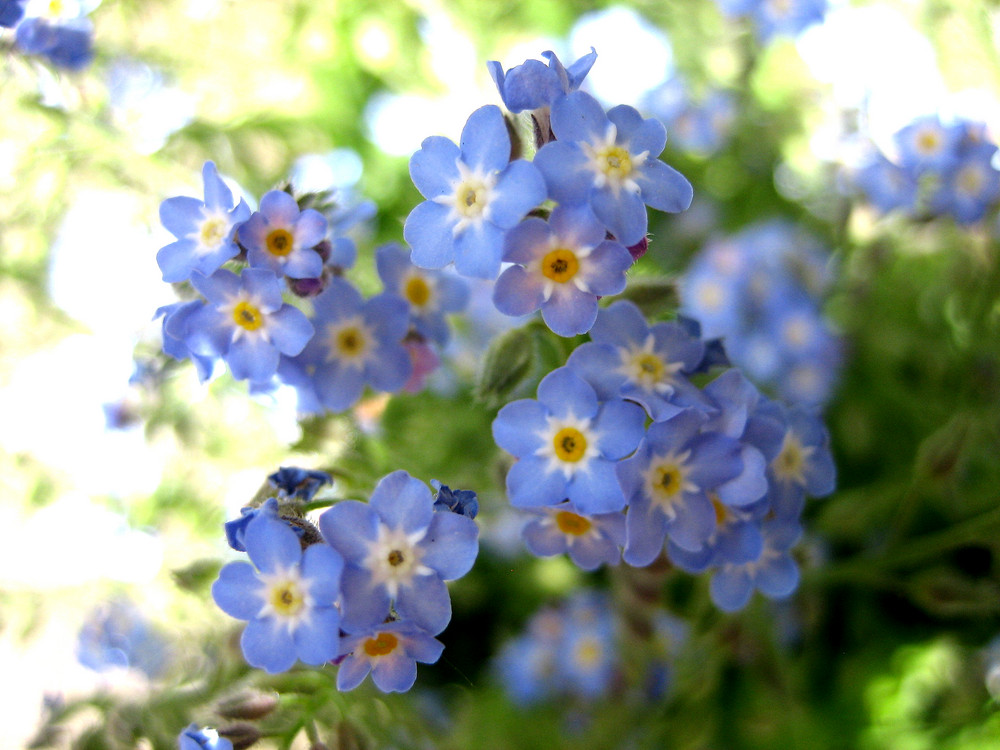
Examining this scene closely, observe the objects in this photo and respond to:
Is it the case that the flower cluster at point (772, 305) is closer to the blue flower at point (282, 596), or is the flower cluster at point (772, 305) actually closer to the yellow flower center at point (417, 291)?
the yellow flower center at point (417, 291)

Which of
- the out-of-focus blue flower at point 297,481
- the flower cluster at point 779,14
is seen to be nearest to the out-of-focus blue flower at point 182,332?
the out-of-focus blue flower at point 297,481

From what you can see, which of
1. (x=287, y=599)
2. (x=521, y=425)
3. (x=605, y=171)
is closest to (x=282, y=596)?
(x=287, y=599)

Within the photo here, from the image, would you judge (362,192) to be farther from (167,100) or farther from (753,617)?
(753,617)

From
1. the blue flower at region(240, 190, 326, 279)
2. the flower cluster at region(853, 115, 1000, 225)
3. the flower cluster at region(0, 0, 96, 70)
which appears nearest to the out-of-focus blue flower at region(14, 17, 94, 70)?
the flower cluster at region(0, 0, 96, 70)

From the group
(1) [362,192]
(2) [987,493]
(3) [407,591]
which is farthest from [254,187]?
(2) [987,493]

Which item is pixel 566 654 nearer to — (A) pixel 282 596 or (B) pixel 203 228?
(A) pixel 282 596
